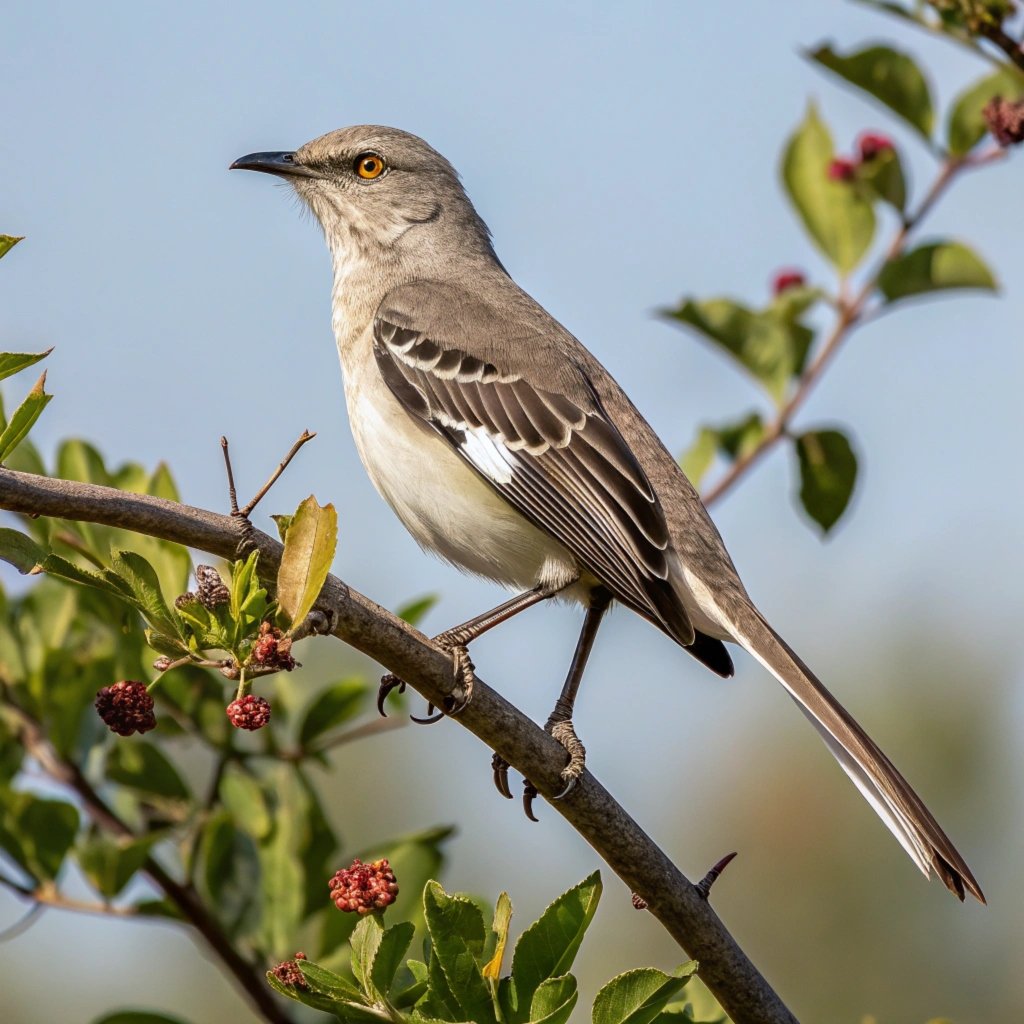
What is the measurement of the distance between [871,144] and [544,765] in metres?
2.48

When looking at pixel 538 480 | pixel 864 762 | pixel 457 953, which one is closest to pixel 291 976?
pixel 457 953

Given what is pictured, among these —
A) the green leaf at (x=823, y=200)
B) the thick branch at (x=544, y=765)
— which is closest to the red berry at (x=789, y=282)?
the green leaf at (x=823, y=200)

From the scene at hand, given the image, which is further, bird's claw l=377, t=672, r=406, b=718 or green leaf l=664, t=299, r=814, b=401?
green leaf l=664, t=299, r=814, b=401

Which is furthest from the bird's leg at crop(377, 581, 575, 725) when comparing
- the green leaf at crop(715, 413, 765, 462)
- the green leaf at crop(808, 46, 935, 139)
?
the green leaf at crop(808, 46, 935, 139)

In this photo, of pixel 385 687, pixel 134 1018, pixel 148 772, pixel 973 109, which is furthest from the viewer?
pixel 973 109

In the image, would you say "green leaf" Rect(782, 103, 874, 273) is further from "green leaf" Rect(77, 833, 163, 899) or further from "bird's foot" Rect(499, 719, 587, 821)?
"green leaf" Rect(77, 833, 163, 899)

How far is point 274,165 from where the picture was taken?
609cm

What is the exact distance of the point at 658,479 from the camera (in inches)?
198

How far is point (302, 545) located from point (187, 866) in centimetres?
162

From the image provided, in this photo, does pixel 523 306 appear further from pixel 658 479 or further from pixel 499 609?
pixel 499 609

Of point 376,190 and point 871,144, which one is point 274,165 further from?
point 871,144

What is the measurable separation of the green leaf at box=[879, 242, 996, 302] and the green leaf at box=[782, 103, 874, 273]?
182 mm

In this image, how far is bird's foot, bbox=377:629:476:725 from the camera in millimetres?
2906

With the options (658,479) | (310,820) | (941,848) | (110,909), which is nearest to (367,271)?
(658,479)
